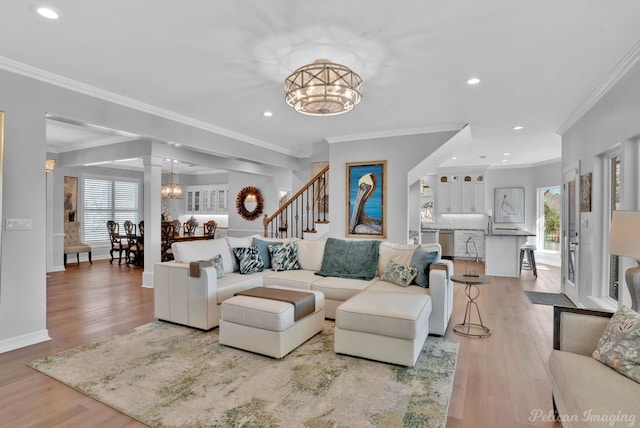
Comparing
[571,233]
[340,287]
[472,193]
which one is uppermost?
[472,193]

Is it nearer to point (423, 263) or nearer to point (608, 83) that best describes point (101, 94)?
point (423, 263)

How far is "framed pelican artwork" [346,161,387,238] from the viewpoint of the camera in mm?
5906

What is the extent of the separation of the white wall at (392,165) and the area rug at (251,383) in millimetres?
2659

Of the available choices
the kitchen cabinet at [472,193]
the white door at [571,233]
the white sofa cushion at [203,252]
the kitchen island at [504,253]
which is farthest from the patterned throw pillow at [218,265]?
the kitchen cabinet at [472,193]

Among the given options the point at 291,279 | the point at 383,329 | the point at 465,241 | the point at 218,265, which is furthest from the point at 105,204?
the point at 465,241

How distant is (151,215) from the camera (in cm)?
581

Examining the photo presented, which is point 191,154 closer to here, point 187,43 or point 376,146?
point 376,146

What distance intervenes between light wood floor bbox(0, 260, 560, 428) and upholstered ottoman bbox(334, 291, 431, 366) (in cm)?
43

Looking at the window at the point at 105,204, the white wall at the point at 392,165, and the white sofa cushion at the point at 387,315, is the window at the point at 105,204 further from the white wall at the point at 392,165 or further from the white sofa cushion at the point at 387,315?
the white sofa cushion at the point at 387,315

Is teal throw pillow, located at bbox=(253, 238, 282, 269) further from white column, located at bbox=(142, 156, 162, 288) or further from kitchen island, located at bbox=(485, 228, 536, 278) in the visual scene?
kitchen island, located at bbox=(485, 228, 536, 278)

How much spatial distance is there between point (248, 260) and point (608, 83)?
4.38 m

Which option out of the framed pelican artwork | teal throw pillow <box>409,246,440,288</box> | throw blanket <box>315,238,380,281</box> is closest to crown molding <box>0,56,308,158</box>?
the framed pelican artwork

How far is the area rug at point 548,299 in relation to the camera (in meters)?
4.97

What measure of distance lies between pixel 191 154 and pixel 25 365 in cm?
444
